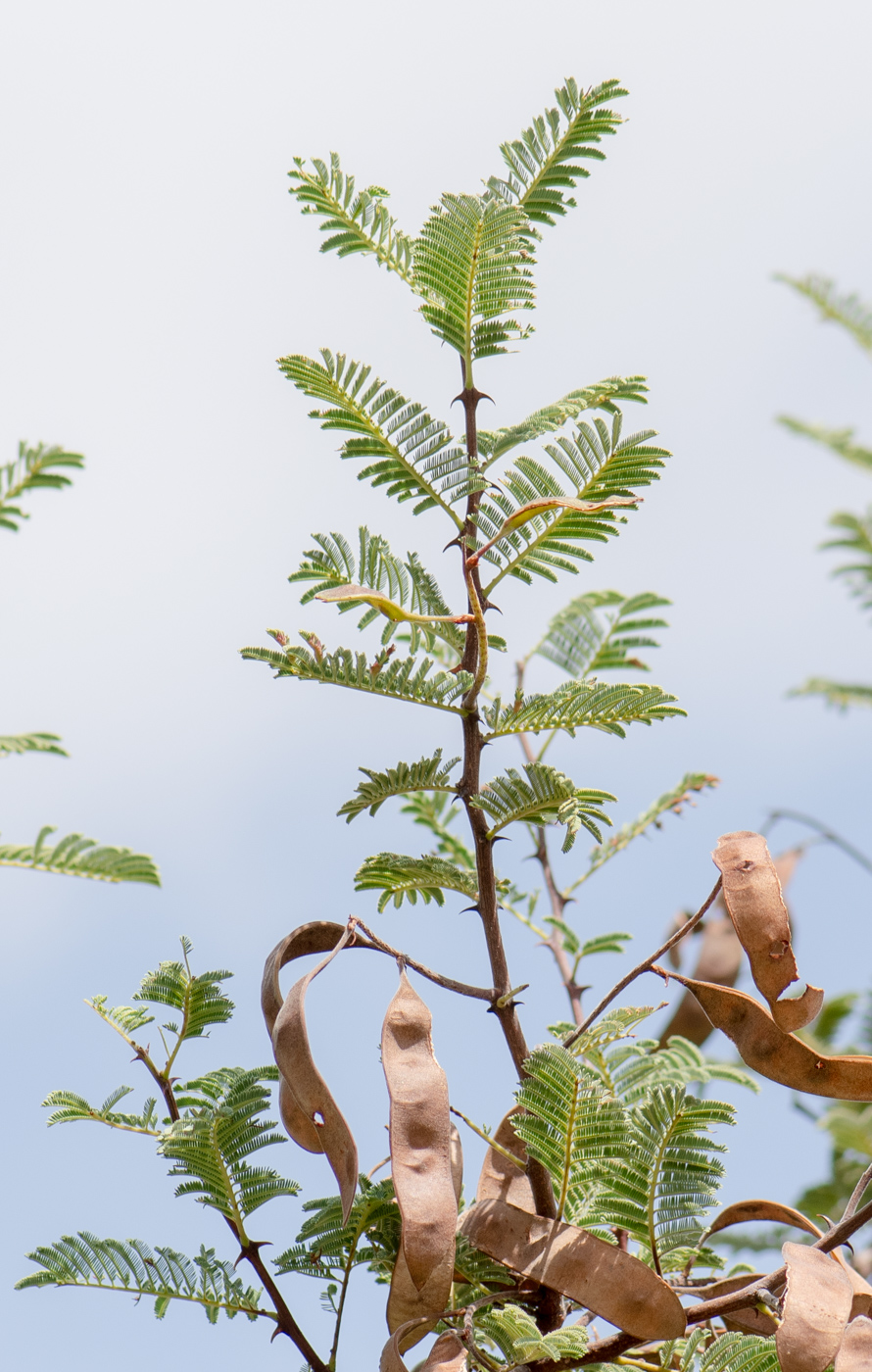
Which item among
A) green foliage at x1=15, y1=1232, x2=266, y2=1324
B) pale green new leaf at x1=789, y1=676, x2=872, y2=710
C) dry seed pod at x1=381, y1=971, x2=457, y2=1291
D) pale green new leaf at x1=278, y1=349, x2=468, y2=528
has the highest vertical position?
pale green new leaf at x1=789, y1=676, x2=872, y2=710

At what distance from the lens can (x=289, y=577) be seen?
4.72 feet

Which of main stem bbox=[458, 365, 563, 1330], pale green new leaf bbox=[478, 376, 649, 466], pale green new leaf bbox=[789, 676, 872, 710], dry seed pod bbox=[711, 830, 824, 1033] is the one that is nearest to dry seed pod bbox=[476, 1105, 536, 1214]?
main stem bbox=[458, 365, 563, 1330]

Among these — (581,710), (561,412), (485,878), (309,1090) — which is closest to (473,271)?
(561,412)

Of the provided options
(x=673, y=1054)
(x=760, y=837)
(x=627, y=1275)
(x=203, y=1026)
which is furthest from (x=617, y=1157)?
(x=673, y=1054)

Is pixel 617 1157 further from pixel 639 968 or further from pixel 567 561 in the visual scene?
pixel 567 561

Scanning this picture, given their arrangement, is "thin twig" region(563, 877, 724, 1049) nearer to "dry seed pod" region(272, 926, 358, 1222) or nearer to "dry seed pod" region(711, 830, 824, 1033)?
"dry seed pod" region(711, 830, 824, 1033)

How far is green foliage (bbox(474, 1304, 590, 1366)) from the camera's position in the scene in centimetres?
120

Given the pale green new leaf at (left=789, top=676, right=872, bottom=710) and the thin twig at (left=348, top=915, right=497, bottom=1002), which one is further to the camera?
the pale green new leaf at (left=789, top=676, right=872, bottom=710)

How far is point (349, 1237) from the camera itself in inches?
55.7

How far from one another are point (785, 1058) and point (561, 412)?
0.79 m

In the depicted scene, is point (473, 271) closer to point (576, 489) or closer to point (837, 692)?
point (576, 489)

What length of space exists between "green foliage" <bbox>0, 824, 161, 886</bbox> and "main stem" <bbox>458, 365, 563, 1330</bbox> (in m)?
0.85

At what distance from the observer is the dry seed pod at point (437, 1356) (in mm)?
1154

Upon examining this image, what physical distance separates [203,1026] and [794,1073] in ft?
2.49
